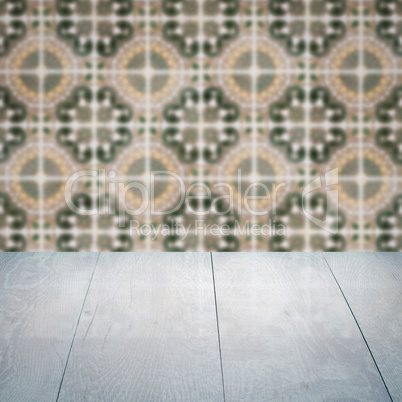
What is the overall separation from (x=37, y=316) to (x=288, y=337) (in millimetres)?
454

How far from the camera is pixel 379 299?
3.78 ft

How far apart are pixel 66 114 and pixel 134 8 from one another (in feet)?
0.97

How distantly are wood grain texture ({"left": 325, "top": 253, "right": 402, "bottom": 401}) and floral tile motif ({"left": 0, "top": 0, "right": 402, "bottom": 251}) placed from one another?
7cm

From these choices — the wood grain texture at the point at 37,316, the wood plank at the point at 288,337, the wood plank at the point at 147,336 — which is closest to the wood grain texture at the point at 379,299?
the wood plank at the point at 288,337

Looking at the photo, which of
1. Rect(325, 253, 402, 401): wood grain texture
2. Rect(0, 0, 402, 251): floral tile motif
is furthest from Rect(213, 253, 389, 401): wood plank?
Rect(0, 0, 402, 251): floral tile motif

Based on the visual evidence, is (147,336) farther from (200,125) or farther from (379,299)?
(200,125)

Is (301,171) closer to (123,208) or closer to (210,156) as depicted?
(210,156)

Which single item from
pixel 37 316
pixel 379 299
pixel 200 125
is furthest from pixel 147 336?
pixel 200 125

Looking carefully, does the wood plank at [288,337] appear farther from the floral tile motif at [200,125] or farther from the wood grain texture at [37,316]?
the wood grain texture at [37,316]

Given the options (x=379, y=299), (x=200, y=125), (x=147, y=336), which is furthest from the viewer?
(x=200, y=125)

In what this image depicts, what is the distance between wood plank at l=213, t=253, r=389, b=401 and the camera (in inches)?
32.7

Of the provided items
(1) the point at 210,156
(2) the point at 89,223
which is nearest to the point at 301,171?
(1) the point at 210,156

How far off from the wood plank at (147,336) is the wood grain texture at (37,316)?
0.03 meters

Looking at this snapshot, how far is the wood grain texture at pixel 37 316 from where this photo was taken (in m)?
0.85
